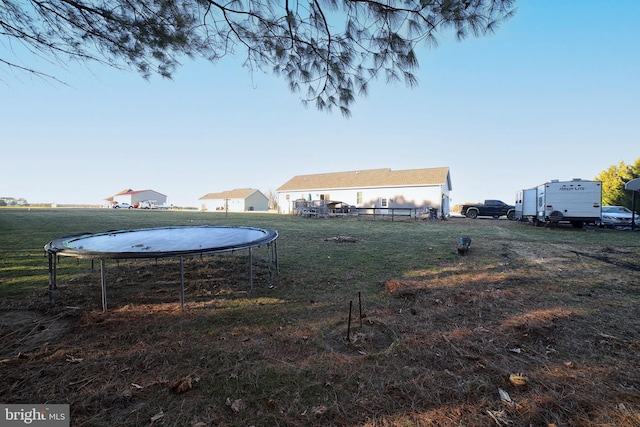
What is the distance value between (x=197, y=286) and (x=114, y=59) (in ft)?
11.0

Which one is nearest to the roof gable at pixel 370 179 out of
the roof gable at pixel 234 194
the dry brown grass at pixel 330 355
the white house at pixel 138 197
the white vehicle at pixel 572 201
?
the white vehicle at pixel 572 201

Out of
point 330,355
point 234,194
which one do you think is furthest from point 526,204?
point 234,194

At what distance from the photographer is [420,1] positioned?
3.13 meters

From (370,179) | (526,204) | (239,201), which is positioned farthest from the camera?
(239,201)

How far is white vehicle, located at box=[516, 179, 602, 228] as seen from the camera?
11943 millimetres

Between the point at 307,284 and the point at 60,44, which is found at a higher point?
the point at 60,44

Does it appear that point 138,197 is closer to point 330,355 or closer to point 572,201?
point 572,201

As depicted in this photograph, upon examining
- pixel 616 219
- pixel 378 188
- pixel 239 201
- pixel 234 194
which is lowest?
pixel 616 219

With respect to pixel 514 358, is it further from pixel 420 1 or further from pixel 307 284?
pixel 420 1

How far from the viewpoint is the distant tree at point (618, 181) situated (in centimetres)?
1886

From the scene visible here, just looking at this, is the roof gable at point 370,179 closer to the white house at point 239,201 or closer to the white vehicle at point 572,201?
the white vehicle at point 572,201

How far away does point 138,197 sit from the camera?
6838 centimetres

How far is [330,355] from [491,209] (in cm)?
2292

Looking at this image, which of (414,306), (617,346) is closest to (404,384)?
(414,306)
